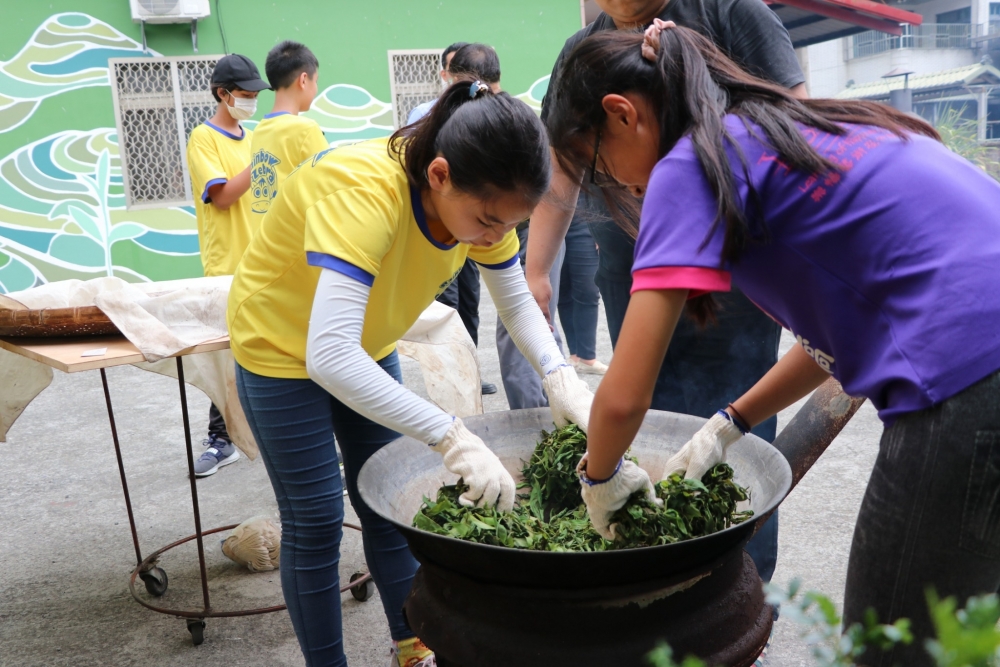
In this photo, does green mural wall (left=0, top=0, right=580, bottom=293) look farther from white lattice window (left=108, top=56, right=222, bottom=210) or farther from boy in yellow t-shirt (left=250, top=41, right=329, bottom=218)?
boy in yellow t-shirt (left=250, top=41, right=329, bottom=218)

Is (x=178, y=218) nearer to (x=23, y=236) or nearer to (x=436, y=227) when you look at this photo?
(x=23, y=236)

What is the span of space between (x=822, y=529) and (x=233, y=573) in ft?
7.22

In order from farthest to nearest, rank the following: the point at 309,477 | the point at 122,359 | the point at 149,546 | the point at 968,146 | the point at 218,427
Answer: the point at 968,146
the point at 218,427
the point at 149,546
the point at 122,359
the point at 309,477

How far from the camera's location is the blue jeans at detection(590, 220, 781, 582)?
2.30 metres

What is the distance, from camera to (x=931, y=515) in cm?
115

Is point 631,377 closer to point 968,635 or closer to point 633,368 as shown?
point 633,368

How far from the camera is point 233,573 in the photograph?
3047 millimetres

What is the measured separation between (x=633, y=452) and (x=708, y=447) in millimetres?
244

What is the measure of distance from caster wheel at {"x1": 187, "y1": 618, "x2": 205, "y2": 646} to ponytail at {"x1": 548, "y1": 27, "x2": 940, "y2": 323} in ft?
6.45

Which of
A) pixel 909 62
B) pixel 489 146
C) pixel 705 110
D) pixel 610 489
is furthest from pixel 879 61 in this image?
pixel 610 489

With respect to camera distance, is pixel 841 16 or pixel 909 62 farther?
pixel 909 62

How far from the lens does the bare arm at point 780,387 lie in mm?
1529

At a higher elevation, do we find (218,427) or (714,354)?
(714,354)

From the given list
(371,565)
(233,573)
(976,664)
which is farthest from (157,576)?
(976,664)
